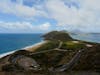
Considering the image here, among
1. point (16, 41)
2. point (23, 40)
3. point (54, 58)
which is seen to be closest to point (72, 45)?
point (54, 58)

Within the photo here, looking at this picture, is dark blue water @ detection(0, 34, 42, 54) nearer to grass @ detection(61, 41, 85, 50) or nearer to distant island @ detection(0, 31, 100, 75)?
distant island @ detection(0, 31, 100, 75)

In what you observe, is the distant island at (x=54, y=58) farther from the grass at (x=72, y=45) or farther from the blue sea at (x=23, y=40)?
the blue sea at (x=23, y=40)

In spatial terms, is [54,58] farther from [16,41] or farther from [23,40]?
[16,41]

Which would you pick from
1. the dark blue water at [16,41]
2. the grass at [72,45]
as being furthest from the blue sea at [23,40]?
the grass at [72,45]

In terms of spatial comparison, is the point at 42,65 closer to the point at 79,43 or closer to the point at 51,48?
the point at 51,48

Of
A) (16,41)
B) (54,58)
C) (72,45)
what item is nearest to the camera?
(54,58)
